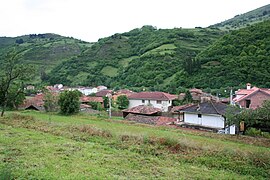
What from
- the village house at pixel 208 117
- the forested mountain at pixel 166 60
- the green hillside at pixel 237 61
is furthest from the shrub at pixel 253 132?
the green hillside at pixel 237 61

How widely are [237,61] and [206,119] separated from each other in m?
43.8

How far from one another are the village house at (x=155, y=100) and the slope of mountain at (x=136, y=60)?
20.4 metres

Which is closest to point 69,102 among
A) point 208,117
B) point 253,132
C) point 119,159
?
point 208,117

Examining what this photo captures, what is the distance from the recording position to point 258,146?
1691 centimetres

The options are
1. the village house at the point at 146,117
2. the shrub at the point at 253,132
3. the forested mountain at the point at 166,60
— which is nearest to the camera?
the shrub at the point at 253,132

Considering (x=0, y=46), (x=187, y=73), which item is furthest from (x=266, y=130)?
(x=0, y=46)

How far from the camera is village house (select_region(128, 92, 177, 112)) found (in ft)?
162

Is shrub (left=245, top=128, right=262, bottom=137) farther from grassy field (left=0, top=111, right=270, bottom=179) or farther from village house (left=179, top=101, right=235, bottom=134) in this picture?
grassy field (left=0, top=111, right=270, bottom=179)

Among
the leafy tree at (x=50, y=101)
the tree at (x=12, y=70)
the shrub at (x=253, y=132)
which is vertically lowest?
the shrub at (x=253, y=132)

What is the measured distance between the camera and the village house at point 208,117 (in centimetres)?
2505

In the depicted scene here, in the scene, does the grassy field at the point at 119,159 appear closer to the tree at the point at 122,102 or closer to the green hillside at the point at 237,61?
the tree at the point at 122,102

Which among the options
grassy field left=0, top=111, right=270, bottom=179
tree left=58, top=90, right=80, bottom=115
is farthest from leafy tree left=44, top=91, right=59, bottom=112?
grassy field left=0, top=111, right=270, bottom=179

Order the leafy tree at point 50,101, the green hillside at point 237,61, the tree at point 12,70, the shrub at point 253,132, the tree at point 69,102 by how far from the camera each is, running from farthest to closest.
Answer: the green hillside at point 237,61 < the leafy tree at point 50,101 < the tree at point 69,102 < the tree at point 12,70 < the shrub at point 253,132

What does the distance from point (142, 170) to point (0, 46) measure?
573 feet
